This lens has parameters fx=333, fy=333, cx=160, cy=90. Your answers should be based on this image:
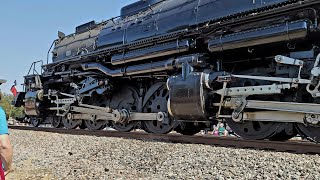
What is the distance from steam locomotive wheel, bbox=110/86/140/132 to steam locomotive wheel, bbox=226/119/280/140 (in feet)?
11.4

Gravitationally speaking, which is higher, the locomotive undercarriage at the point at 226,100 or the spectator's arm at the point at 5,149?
the locomotive undercarriage at the point at 226,100

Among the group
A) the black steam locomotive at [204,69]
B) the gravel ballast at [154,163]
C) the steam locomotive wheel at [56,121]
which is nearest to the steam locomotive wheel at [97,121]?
the black steam locomotive at [204,69]

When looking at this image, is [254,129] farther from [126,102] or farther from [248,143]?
[126,102]

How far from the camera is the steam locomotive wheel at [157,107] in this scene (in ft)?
29.8

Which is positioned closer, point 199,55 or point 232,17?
point 232,17

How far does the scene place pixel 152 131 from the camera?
9.39 meters

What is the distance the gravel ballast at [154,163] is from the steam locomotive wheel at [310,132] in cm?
145

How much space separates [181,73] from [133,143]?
200cm

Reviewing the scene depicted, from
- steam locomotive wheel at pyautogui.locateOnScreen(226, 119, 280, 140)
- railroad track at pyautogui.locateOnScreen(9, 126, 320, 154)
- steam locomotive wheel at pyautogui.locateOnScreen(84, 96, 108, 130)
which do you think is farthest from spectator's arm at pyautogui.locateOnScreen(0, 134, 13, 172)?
steam locomotive wheel at pyautogui.locateOnScreen(84, 96, 108, 130)

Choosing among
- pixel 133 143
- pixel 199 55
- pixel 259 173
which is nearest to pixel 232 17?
pixel 199 55

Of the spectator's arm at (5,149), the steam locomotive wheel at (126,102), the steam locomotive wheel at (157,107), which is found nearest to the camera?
the spectator's arm at (5,149)

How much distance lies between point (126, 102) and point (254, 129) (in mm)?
4688

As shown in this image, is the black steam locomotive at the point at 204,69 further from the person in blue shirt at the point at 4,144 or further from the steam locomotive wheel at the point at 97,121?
the person in blue shirt at the point at 4,144

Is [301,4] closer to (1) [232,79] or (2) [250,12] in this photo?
(2) [250,12]
